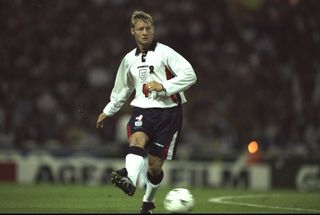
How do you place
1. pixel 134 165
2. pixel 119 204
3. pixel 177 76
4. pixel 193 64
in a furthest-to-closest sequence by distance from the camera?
1. pixel 193 64
2. pixel 119 204
3. pixel 177 76
4. pixel 134 165

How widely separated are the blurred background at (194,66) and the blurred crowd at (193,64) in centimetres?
3

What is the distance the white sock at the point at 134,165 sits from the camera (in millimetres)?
8719

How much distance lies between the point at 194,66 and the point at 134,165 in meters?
13.9

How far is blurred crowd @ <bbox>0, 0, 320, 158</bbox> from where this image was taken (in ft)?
69.3

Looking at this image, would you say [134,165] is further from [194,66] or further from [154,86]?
[194,66]

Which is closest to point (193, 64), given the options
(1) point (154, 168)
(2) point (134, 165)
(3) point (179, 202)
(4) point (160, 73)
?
(4) point (160, 73)

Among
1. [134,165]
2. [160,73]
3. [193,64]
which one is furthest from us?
[193,64]


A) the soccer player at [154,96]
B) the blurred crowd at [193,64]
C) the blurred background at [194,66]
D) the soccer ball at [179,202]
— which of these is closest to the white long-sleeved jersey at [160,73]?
the soccer player at [154,96]

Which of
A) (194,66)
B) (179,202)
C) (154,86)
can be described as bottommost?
(179,202)

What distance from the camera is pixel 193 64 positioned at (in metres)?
22.5

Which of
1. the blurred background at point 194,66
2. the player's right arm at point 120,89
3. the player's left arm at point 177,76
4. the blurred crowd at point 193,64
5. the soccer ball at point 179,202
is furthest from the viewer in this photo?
the blurred crowd at point 193,64

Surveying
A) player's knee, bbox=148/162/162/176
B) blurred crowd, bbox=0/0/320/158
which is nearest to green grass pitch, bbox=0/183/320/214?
player's knee, bbox=148/162/162/176

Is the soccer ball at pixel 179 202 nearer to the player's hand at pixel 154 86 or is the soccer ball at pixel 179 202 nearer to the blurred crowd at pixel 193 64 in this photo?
the player's hand at pixel 154 86

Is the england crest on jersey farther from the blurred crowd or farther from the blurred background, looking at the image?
the blurred crowd
